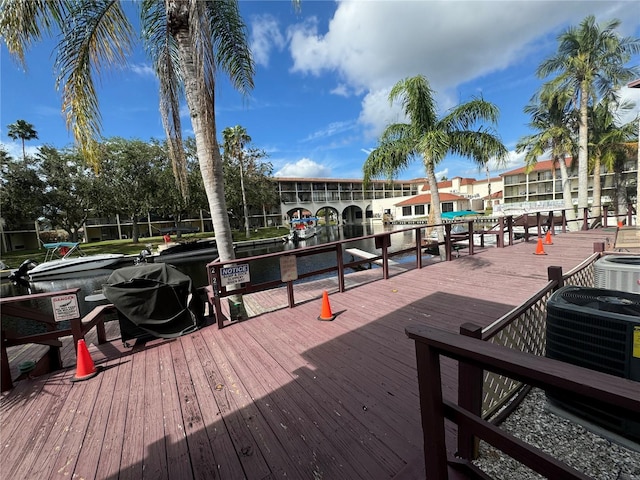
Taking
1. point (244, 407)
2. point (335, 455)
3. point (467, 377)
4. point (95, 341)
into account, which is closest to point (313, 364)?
point (244, 407)

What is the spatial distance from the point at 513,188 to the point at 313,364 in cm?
5841

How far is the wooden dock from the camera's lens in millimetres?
1938

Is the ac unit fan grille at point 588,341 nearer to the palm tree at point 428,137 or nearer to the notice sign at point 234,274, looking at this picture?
the notice sign at point 234,274

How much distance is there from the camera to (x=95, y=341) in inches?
179

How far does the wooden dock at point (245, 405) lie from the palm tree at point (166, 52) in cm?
218

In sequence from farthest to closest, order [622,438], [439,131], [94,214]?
[94,214]
[439,131]
[622,438]

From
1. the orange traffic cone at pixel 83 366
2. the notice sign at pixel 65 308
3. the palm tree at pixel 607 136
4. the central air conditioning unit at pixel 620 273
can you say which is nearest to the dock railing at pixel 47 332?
the notice sign at pixel 65 308

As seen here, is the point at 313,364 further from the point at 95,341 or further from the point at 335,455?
the point at 95,341

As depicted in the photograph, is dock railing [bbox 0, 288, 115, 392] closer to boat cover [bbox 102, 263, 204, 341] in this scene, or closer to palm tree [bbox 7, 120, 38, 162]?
boat cover [bbox 102, 263, 204, 341]

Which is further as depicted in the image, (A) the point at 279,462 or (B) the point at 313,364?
(B) the point at 313,364

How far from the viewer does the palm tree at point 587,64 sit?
13461 mm

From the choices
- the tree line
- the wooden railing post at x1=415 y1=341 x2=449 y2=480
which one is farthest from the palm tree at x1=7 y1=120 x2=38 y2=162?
the wooden railing post at x1=415 y1=341 x2=449 y2=480

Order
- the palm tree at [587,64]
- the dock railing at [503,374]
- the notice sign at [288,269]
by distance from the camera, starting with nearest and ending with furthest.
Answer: the dock railing at [503,374]
the notice sign at [288,269]
the palm tree at [587,64]

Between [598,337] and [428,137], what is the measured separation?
8.74m
